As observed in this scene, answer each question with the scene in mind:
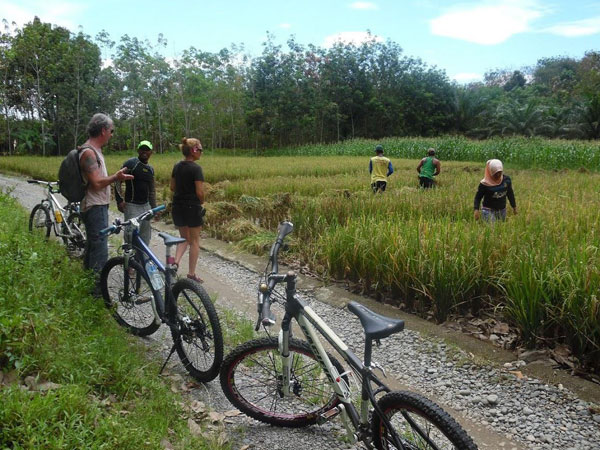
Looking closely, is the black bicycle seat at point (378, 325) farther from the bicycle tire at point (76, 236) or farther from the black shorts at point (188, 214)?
the bicycle tire at point (76, 236)

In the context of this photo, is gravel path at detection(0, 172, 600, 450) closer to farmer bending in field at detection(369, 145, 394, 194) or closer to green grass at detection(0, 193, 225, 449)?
green grass at detection(0, 193, 225, 449)

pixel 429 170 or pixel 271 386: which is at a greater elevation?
pixel 429 170

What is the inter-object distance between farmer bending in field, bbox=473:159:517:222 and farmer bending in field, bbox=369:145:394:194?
12.6 ft

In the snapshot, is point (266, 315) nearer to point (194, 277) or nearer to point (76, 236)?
point (194, 277)

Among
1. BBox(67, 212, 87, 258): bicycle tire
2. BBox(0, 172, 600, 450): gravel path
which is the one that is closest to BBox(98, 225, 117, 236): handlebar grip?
BBox(0, 172, 600, 450): gravel path

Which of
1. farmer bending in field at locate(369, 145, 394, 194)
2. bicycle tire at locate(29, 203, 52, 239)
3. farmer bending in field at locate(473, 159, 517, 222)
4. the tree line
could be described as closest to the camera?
farmer bending in field at locate(473, 159, 517, 222)

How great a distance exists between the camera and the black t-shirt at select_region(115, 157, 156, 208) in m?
5.44

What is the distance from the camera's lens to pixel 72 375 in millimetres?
2705

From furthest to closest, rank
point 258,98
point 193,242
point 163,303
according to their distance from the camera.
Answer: point 258,98 → point 193,242 → point 163,303

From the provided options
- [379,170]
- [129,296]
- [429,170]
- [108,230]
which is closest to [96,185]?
[108,230]

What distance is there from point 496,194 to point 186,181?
4.51 m

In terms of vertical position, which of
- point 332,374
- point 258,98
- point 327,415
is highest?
point 258,98

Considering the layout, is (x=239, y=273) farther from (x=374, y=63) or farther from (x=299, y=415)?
(x=374, y=63)

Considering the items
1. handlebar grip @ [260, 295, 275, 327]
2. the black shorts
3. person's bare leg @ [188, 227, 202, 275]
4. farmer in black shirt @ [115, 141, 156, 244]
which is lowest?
person's bare leg @ [188, 227, 202, 275]
